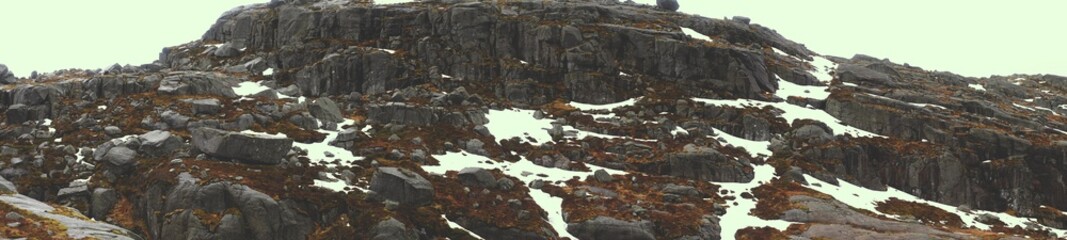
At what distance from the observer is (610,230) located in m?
30.4

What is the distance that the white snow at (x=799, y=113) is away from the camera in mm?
50094

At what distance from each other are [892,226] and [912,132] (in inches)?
810

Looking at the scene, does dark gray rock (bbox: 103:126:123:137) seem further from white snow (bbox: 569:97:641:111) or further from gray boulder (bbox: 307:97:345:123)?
white snow (bbox: 569:97:641:111)

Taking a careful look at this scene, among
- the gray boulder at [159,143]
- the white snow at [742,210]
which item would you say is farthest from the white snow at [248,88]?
the white snow at [742,210]

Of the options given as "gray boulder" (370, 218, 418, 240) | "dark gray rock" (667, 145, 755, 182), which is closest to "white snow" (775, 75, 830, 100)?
"dark gray rock" (667, 145, 755, 182)

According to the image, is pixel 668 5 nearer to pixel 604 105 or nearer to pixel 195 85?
pixel 604 105

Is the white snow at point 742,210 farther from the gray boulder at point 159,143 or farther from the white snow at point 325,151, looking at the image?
the gray boulder at point 159,143

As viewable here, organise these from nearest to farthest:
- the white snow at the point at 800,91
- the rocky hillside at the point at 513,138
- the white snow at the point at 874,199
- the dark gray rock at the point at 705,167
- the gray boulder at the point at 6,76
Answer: the rocky hillside at the point at 513,138
the white snow at the point at 874,199
the dark gray rock at the point at 705,167
the gray boulder at the point at 6,76
the white snow at the point at 800,91

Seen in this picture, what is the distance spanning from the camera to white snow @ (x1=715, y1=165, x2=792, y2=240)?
33.8 meters

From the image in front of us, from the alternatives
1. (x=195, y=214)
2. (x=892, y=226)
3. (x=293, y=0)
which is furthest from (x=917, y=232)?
(x=293, y=0)

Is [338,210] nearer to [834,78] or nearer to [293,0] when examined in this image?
[293,0]

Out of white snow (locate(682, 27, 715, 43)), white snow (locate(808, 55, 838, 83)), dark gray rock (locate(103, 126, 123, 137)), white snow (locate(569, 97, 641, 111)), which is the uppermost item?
white snow (locate(682, 27, 715, 43))

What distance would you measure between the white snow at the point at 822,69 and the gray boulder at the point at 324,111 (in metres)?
50.8

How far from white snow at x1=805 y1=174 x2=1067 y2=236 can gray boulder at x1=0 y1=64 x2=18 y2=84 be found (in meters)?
67.6
